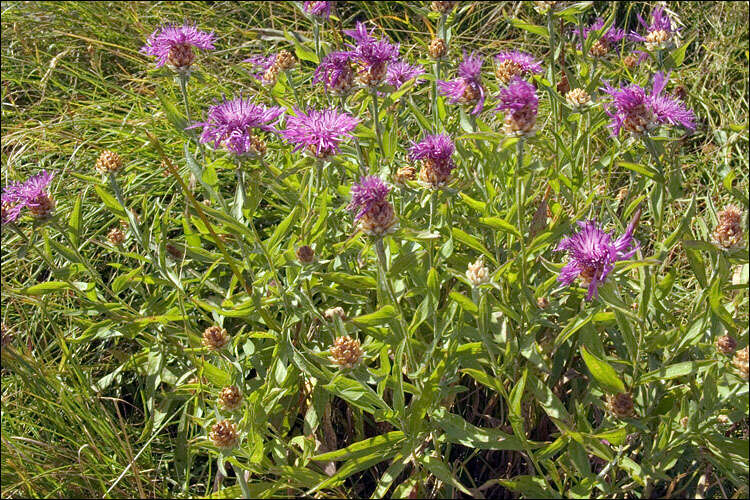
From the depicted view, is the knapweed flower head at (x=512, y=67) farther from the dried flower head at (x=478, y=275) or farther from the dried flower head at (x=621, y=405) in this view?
the dried flower head at (x=621, y=405)

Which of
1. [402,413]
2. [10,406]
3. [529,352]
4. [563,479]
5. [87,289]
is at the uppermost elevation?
[529,352]

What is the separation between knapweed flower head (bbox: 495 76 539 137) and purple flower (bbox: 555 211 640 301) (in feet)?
0.78

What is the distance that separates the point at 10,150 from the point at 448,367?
249 centimetres

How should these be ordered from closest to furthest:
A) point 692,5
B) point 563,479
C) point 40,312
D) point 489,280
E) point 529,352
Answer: point 489,280
point 529,352
point 563,479
point 40,312
point 692,5

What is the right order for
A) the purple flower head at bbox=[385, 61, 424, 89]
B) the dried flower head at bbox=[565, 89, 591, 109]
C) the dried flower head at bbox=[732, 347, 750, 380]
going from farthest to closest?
the purple flower head at bbox=[385, 61, 424, 89]
the dried flower head at bbox=[565, 89, 591, 109]
the dried flower head at bbox=[732, 347, 750, 380]

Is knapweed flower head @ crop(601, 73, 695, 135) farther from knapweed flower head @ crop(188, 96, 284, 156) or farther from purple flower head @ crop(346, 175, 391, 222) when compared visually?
knapweed flower head @ crop(188, 96, 284, 156)

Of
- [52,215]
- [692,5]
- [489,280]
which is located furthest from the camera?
[692,5]

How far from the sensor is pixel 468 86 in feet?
6.07

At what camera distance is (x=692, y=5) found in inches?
153

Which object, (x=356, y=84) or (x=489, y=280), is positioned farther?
(x=356, y=84)

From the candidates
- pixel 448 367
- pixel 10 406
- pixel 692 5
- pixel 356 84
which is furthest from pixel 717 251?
pixel 692 5

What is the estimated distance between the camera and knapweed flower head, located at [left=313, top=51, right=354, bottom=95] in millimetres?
1921

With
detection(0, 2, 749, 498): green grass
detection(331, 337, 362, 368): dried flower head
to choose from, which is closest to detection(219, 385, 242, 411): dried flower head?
detection(0, 2, 749, 498): green grass

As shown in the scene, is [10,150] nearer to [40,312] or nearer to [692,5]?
[40,312]
